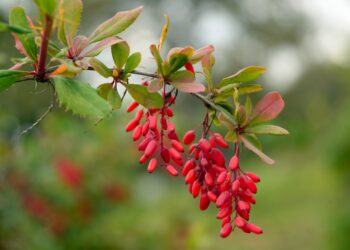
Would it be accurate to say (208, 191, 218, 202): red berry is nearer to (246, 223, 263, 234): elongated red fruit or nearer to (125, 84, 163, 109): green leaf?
(246, 223, 263, 234): elongated red fruit

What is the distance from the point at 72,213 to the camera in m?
4.54

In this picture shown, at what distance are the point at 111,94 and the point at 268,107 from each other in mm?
319

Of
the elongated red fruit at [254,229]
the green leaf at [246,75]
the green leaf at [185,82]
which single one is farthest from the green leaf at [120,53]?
the elongated red fruit at [254,229]

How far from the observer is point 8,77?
101 cm

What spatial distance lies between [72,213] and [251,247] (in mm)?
7556

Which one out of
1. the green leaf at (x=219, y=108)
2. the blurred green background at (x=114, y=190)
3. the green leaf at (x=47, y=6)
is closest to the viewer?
the green leaf at (x=47, y=6)

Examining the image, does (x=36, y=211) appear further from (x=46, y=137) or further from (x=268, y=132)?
(x=268, y=132)

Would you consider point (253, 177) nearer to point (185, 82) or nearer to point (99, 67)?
point (185, 82)

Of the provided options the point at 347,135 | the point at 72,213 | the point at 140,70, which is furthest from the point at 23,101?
the point at 347,135

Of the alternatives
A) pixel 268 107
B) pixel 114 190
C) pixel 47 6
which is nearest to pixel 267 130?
pixel 268 107

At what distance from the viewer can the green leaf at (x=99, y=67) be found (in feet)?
3.41

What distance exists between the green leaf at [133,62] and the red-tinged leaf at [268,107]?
26cm

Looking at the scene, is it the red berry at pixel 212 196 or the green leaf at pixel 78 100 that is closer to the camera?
the green leaf at pixel 78 100

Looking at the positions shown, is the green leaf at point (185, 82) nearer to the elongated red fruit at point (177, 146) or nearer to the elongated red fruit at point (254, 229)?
the elongated red fruit at point (177, 146)
